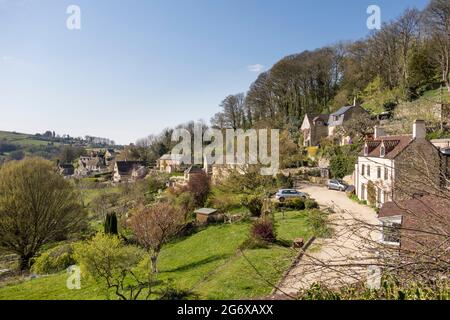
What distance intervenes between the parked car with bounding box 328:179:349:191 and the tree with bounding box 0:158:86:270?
24177 millimetres

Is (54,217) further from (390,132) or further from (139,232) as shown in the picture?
(390,132)

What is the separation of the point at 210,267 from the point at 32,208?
16.1 m

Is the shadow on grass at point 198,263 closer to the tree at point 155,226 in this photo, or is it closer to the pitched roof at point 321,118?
the tree at point 155,226

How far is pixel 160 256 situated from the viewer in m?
18.9

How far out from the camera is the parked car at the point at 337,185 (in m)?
28.9

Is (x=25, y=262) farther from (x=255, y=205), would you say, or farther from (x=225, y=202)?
(x=255, y=205)

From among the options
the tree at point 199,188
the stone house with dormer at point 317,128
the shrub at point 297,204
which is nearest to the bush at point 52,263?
the tree at point 199,188

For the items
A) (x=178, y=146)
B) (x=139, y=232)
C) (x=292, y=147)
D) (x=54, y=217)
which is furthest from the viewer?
(x=178, y=146)

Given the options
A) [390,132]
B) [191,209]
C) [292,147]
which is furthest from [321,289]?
[292,147]

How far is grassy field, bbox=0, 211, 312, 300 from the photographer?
11.4 meters

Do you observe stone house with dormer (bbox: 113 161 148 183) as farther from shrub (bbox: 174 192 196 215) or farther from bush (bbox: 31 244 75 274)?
bush (bbox: 31 244 75 274)

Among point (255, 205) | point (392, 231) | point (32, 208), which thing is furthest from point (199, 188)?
point (392, 231)

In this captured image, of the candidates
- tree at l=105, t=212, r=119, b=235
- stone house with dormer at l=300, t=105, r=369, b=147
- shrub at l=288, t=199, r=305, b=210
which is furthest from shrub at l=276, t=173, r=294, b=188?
stone house with dormer at l=300, t=105, r=369, b=147

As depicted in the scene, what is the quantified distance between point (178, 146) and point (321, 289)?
222ft
